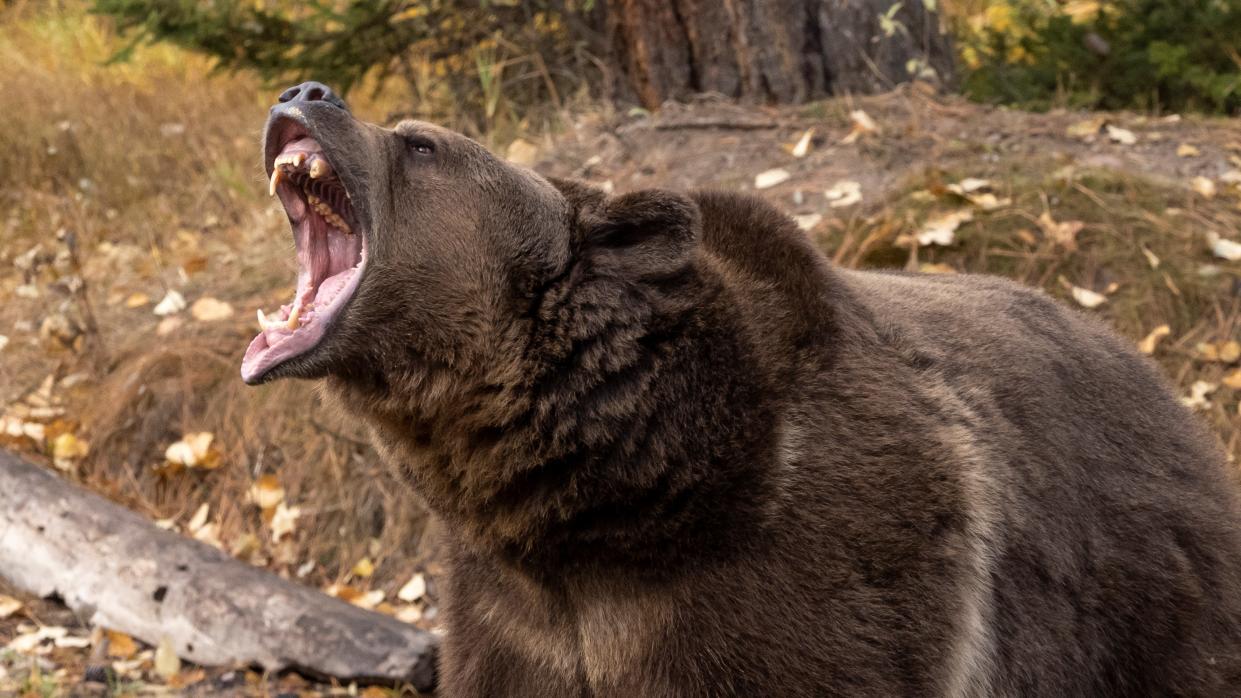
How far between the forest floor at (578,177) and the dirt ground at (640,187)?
0.4 inches

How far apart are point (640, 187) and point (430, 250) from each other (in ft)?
6.47

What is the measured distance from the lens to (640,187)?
4895mm

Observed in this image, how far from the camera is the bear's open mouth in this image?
289 cm

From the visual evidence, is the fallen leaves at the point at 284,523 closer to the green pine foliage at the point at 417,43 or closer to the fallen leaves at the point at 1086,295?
the green pine foliage at the point at 417,43

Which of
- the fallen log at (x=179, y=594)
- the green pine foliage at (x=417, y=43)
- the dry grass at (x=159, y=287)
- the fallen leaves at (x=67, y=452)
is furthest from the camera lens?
the green pine foliage at (x=417, y=43)

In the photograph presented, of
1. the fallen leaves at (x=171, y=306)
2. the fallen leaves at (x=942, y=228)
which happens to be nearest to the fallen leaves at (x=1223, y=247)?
the fallen leaves at (x=942, y=228)

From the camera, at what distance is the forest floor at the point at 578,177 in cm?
530

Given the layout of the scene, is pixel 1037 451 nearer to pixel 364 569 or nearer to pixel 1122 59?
pixel 364 569

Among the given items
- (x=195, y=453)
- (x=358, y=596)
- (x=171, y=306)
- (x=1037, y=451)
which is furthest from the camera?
(x=171, y=306)

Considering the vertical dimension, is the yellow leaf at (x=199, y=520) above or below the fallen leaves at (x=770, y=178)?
below

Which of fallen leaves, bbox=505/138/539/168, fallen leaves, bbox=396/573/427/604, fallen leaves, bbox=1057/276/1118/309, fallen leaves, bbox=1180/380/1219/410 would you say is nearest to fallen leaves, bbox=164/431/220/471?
fallen leaves, bbox=396/573/427/604

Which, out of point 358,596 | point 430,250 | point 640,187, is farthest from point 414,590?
point 430,250

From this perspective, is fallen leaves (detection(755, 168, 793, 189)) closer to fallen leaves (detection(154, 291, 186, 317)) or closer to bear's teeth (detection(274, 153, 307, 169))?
fallen leaves (detection(154, 291, 186, 317))

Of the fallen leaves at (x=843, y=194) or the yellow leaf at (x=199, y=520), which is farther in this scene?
the fallen leaves at (x=843, y=194)
